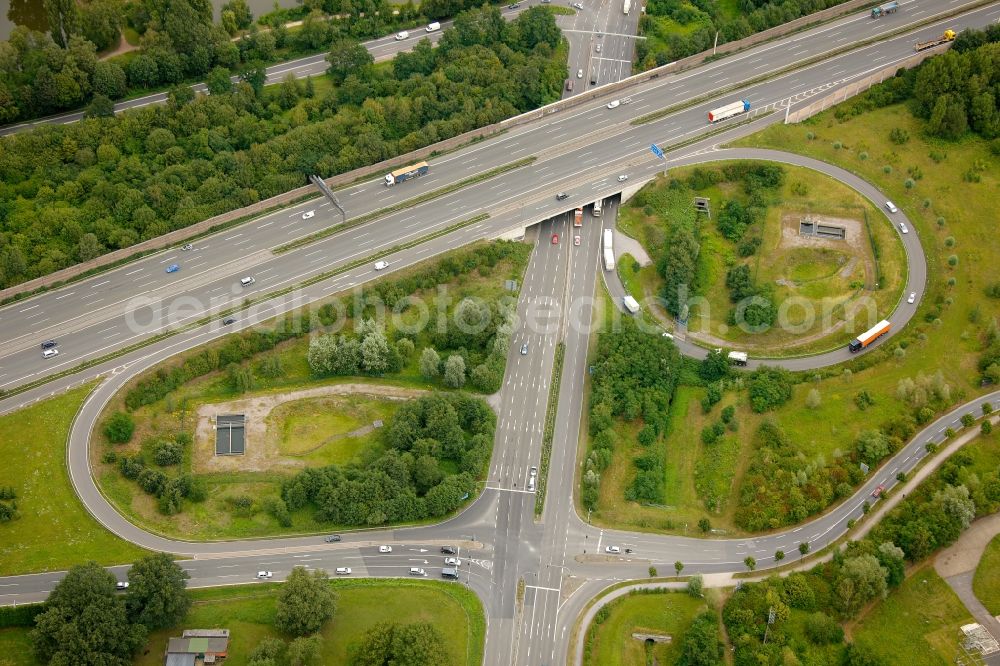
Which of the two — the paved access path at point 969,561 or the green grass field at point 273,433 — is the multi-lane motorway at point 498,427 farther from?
the paved access path at point 969,561

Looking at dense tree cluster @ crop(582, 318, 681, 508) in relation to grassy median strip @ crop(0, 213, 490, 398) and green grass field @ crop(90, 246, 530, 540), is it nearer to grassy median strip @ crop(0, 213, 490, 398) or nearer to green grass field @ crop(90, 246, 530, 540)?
green grass field @ crop(90, 246, 530, 540)

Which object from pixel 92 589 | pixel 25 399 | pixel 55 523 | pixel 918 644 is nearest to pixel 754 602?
pixel 918 644

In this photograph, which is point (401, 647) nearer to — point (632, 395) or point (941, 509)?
point (632, 395)

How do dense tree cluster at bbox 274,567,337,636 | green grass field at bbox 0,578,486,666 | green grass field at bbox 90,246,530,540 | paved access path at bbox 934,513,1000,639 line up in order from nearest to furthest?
dense tree cluster at bbox 274,567,337,636 < green grass field at bbox 0,578,486,666 < paved access path at bbox 934,513,1000,639 < green grass field at bbox 90,246,530,540

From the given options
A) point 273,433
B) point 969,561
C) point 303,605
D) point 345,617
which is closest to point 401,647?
point 345,617

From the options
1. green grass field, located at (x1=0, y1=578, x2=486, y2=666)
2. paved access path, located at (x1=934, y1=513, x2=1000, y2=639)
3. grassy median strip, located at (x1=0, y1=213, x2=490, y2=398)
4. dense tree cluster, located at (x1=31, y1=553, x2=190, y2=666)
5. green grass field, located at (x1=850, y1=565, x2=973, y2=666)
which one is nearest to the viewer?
dense tree cluster, located at (x1=31, y1=553, x2=190, y2=666)

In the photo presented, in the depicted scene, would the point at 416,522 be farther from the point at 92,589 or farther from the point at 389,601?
the point at 92,589

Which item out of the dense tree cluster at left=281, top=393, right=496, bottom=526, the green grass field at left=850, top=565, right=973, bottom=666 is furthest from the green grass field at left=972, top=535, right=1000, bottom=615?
the dense tree cluster at left=281, top=393, right=496, bottom=526
